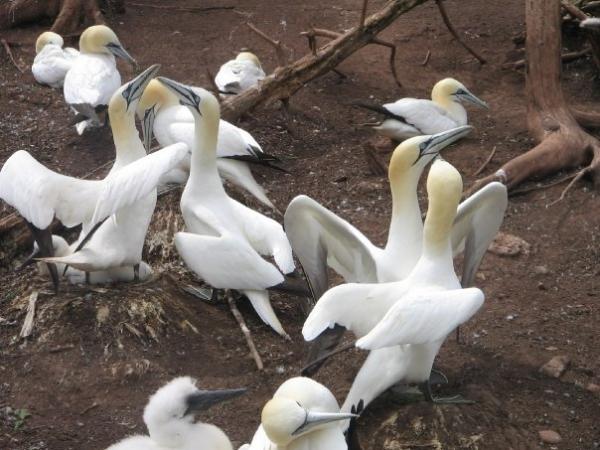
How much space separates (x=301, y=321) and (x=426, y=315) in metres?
1.76

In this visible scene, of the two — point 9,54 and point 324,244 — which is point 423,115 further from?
point 9,54

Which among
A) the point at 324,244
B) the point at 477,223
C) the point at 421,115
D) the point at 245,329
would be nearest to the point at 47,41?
the point at 421,115

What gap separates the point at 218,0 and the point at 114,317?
21.2ft

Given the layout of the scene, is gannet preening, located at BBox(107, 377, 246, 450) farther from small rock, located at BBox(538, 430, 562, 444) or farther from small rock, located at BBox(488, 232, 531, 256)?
small rock, located at BBox(488, 232, 531, 256)

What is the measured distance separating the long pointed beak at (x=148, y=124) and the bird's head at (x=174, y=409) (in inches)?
123

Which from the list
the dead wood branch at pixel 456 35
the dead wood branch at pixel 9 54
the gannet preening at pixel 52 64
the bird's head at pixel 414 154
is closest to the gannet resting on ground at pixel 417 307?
the bird's head at pixel 414 154

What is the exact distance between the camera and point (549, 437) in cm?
477

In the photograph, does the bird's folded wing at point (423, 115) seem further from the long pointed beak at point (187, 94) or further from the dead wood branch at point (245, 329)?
the dead wood branch at point (245, 329)

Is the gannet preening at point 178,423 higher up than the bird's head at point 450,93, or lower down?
higher up

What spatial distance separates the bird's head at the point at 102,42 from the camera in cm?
861

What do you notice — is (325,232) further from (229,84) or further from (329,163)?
(229,84)

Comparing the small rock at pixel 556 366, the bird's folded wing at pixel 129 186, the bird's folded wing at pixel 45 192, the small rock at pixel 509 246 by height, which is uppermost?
the bird's folded wing at pixel 129 186

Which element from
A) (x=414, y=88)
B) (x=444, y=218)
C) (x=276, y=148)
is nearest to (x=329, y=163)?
(x=276, y=148)

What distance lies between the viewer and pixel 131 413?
5059 millimetres
